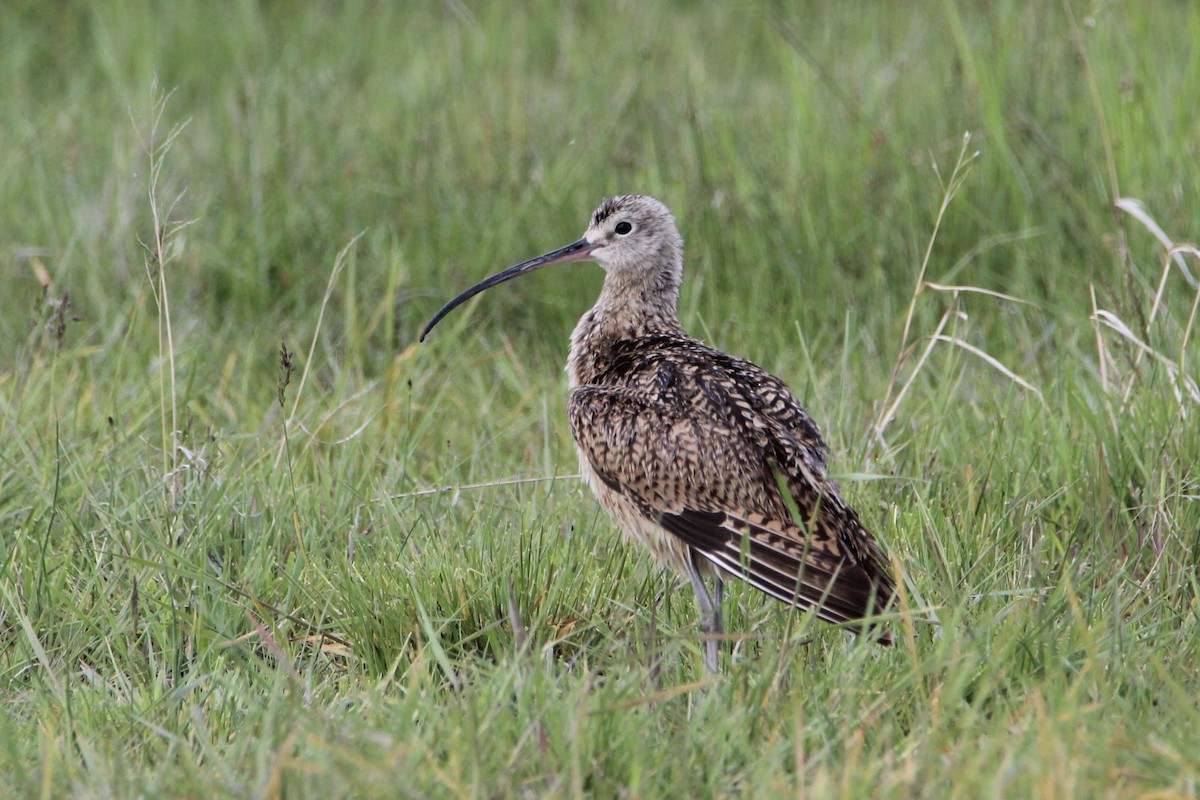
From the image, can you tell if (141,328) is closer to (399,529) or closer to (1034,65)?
(399,529)

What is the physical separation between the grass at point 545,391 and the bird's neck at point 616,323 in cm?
30

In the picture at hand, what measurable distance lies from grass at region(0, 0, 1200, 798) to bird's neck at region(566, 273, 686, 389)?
0.98 ft

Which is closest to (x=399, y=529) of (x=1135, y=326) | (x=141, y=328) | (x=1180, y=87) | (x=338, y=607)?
(x=338, y=607)

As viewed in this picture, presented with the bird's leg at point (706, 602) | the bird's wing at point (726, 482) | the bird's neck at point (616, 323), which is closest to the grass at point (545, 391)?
the bird's leg at point (706, 602)

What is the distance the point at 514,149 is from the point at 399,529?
3262mm

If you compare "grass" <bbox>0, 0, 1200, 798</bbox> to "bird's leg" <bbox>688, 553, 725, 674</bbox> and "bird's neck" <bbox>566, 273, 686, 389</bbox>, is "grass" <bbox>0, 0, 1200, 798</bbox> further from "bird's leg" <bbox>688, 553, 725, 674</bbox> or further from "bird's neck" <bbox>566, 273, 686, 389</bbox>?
"bird's neck" <bbox>566, 273, 686, 389</bbox>

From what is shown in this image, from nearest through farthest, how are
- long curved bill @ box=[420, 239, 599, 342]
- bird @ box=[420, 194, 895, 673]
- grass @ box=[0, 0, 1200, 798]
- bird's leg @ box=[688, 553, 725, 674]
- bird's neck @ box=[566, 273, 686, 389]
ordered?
grass @ box=[0, 0, 1200, 798] < bird @ box=[420, 194, 895, 673] < bird's leg @ box=[688, 553, 725, 674] < bird's neck @ box=[566, 273, 686, 389] < long curved bill @ box=[420, 239, 599, 342]

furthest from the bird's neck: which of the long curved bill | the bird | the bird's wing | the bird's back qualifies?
the bird's wing

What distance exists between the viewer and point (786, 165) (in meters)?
7.13

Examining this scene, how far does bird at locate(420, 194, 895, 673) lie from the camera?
12.9ft

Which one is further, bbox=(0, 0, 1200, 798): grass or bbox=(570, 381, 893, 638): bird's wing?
bbox=(570, 381, 893, 638): bird's wing

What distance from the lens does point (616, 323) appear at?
5188 millimetres

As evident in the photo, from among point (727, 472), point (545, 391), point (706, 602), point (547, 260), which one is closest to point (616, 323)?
point (547, 260)

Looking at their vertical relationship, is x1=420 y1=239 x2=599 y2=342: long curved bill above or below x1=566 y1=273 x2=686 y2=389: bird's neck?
above
